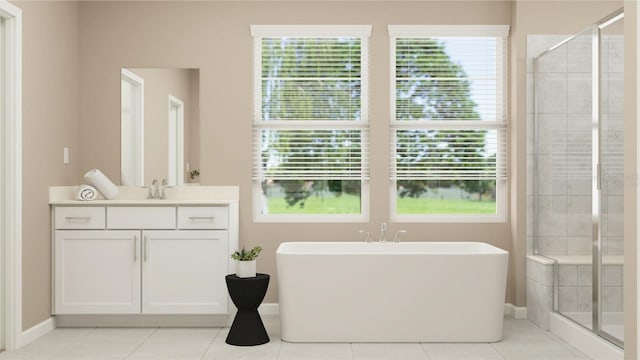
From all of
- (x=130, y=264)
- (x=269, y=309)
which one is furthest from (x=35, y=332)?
(x=269, y=309)

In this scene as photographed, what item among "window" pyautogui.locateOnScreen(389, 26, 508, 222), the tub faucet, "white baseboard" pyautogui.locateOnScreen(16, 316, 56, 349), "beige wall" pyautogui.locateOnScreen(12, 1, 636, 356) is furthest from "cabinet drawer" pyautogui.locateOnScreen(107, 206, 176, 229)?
"window" pyautogui.locateOnScreen(389, 26, 508, 222)

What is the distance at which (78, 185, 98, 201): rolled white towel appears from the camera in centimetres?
473

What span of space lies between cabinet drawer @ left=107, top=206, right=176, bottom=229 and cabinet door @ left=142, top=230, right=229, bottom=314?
0.37 feet

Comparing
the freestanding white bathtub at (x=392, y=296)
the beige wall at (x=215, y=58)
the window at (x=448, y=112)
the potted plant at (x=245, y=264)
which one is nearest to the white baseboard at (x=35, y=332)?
the beige wall at (x=215, y=58)

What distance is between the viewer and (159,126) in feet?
16.4

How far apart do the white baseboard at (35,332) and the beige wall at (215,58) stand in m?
1.25

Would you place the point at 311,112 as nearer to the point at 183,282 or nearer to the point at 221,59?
the point at 221,59

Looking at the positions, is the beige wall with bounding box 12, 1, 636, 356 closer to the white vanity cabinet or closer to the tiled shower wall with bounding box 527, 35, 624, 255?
the tiled shower wall with bounding box 527, 35, 624, 255

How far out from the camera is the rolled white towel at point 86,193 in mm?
4727

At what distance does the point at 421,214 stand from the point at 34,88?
3.04 metres

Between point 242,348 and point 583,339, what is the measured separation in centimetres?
213

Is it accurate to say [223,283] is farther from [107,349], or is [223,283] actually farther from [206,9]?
[206,9]

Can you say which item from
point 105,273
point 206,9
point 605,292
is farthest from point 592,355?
point 206,9

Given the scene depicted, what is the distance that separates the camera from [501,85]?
16.6 feet
